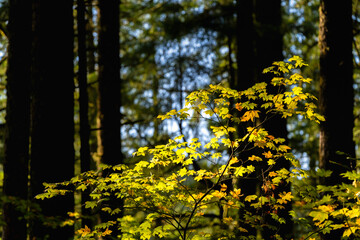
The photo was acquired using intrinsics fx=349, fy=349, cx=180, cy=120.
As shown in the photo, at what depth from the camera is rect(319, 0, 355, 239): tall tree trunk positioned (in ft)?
17.3

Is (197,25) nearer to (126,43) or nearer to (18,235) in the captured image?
(126,43)

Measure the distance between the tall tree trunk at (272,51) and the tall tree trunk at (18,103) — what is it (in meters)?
4.01

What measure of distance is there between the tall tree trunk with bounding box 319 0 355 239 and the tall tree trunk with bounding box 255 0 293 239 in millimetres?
651

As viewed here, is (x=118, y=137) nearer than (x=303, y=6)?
Yes

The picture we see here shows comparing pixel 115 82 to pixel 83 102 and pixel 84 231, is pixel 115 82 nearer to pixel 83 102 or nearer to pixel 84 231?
pixel 83 102

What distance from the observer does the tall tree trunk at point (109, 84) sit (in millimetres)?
6840

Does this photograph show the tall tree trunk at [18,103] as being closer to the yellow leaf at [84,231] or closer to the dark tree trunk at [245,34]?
the yellow leaf at [84,231]

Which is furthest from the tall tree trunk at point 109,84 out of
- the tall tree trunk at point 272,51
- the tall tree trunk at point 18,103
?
the tall tree trunk at point 272,51

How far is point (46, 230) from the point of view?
4.14 metres

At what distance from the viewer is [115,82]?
283 inches

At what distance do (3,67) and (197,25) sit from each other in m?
6.58

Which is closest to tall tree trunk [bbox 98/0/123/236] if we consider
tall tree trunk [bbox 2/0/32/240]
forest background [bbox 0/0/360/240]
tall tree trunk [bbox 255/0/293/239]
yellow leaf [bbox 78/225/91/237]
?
forest background [bbox 0/0/360/240]

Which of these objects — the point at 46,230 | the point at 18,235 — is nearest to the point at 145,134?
the point at 18,235

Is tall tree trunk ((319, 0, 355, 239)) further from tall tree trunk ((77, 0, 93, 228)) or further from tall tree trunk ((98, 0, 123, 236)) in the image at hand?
tall tree trunk ((77, 0, 93, 228))
